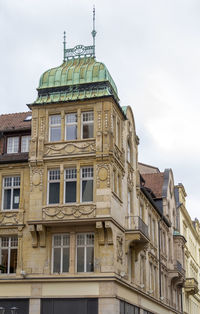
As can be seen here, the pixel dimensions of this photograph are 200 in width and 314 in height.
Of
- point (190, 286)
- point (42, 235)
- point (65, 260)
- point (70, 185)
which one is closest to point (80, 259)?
point (65, 260)

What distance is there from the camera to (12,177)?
3362cm

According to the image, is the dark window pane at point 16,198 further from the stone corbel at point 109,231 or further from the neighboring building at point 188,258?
the neighboring building at point 188,258

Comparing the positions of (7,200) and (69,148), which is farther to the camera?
(7,200)

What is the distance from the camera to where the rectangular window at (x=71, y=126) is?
32.6 m

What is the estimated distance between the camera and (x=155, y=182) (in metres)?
54.1

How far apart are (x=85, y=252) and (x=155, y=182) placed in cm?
2415

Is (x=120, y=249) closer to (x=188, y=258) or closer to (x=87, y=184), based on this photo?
(x=87, y=184)

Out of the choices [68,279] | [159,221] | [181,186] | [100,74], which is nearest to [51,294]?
[68,279]

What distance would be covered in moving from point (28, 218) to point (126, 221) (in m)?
6.13

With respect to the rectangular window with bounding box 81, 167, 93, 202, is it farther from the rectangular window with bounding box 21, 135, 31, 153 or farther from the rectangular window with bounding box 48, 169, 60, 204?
the rectangular window with bounding box 21, 135, 31, 153

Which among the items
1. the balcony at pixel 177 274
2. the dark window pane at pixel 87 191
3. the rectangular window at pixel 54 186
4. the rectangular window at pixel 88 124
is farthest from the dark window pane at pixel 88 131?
the balcony at pixel 177 274

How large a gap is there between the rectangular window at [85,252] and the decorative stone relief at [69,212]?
1.34 metres

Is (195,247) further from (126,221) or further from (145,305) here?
(126,221)

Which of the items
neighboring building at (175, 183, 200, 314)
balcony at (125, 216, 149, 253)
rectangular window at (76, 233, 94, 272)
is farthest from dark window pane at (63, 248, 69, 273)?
neighboring building at (175, 183, 200, 314)
